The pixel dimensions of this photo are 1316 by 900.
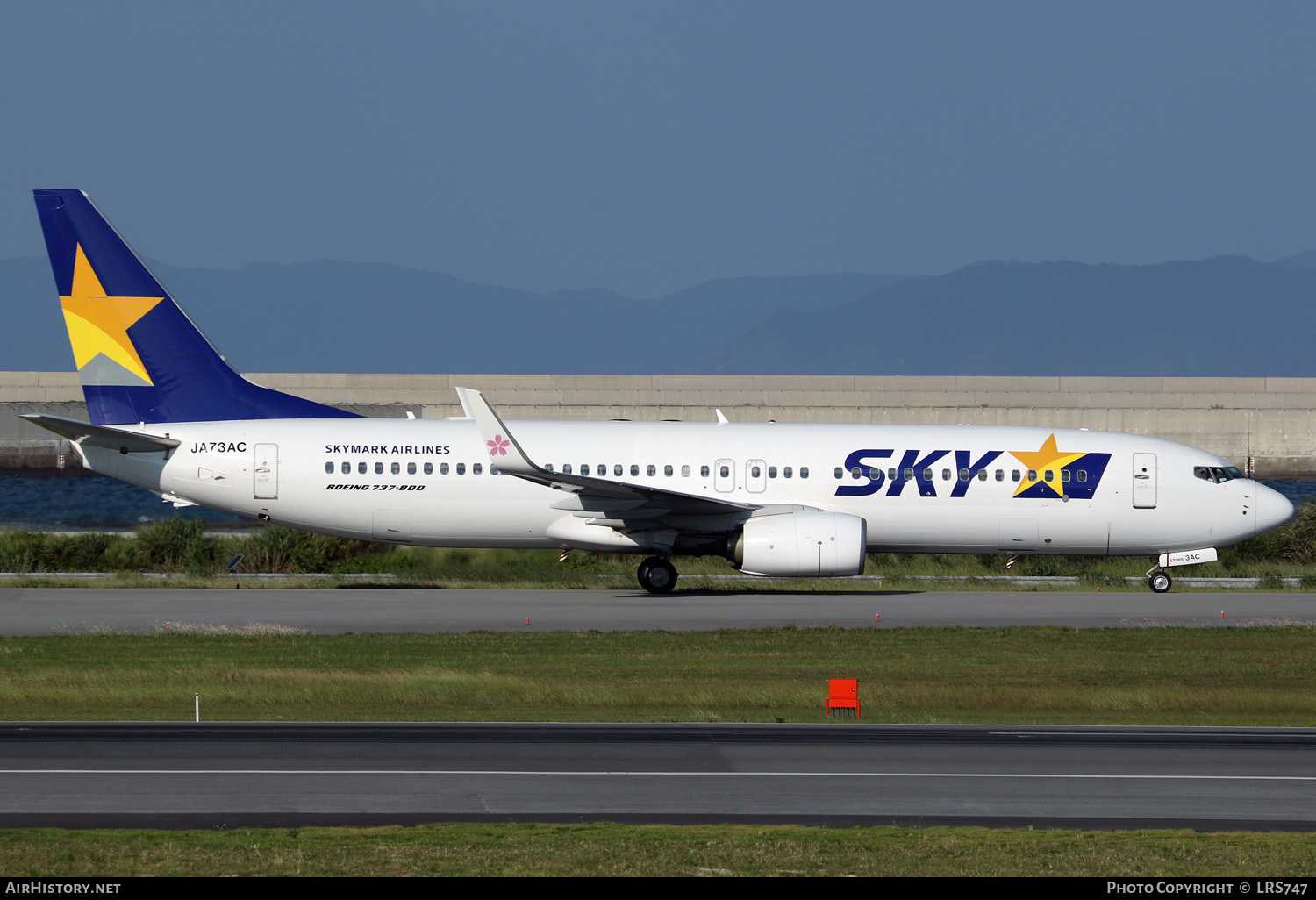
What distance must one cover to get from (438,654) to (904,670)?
262 inches

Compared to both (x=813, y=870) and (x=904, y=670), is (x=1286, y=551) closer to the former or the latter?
(x=904, y=670)

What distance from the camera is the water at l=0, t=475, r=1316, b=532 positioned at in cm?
4434

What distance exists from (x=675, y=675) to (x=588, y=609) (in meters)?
7.32

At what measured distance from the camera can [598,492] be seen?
2695 centimetres

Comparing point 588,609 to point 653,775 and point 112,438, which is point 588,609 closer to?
point 112,438

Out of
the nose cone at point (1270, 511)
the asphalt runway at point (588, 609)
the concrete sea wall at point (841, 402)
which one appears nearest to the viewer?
the asphalt runway at point (588, 609)

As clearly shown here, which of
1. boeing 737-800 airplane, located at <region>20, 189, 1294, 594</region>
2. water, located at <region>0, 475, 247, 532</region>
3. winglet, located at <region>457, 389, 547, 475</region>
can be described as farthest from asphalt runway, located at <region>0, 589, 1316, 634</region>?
water, located at <region>0, 475, 247, 532</region>

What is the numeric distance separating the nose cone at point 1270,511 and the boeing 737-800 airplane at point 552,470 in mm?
39

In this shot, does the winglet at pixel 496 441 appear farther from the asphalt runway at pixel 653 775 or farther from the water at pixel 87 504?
the water at pixel 87 504

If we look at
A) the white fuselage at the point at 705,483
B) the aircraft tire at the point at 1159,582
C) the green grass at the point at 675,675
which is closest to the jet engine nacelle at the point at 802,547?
the white fuselage at the point at 705,483

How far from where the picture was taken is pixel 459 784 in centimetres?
1176

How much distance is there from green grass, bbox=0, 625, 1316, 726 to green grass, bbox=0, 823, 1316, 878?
5.57 m

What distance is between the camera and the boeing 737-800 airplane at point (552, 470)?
28172mm
